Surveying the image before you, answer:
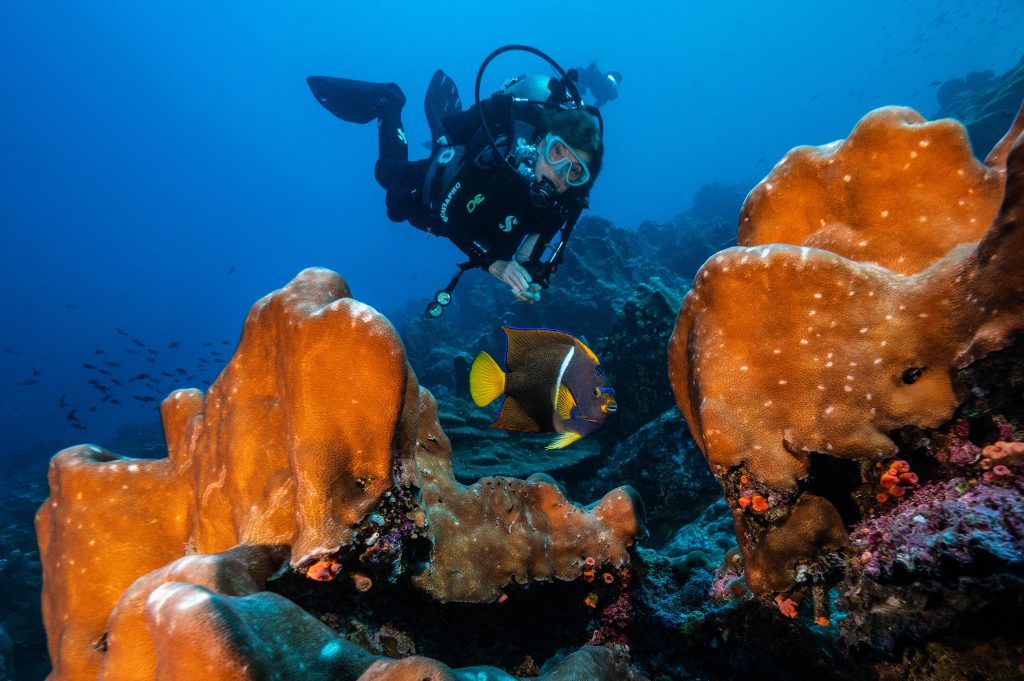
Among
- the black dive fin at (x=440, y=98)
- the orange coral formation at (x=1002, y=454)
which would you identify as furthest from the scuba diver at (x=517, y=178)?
the black dive fin at (x=440, y=98)

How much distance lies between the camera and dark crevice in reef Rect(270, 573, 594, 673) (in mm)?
2113

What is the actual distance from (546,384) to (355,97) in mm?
9926

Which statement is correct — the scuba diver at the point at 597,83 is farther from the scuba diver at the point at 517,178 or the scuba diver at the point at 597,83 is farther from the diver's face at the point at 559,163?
the diver's face at the point at 559,163

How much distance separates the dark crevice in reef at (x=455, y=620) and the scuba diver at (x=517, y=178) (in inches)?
119

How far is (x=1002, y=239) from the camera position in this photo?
139 cm

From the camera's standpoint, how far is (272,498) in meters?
2.12

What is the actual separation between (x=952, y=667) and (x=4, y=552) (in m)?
15.5

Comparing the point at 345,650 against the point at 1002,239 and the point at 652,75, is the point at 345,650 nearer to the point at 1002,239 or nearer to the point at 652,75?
the point at 1002,239

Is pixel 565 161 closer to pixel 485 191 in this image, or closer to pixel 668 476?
pixel 485 191

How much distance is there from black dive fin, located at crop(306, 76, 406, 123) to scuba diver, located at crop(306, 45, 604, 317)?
385 centimetres

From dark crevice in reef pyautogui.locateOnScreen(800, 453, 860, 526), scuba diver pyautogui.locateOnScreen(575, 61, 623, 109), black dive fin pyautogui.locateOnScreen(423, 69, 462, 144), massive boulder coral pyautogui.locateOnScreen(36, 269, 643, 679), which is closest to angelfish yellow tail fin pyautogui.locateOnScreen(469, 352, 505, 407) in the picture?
massive boulder coral pyautogui.locateOnScreen(36, 269, 643, 679)

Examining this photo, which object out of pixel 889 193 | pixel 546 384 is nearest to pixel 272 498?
pixel 546 384

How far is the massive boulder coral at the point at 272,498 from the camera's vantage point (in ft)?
6.31

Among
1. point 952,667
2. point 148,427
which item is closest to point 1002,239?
point 952,667
